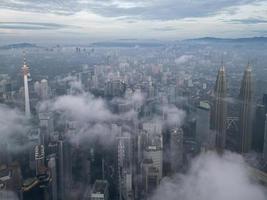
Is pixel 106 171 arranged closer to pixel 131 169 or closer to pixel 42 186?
pixel 131 169

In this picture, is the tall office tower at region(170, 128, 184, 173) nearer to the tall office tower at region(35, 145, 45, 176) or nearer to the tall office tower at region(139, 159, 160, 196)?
the tall office tower at region(139, 159, 160, 196)

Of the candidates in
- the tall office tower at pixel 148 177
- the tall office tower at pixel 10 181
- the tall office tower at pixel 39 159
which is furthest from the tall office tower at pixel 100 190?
the tall office tower at pixel 10 181

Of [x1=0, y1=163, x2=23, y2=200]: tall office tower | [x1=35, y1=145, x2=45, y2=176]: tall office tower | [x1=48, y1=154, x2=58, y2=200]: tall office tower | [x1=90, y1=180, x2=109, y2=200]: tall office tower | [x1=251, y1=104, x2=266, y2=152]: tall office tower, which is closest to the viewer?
[x1=0, y1=163, x2=23, y2=200]: tall office tower

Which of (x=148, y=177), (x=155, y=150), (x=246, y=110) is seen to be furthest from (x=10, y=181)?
(x=246, y=110)

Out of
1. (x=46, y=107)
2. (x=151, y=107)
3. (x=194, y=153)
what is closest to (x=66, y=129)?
(x=46, y=107)

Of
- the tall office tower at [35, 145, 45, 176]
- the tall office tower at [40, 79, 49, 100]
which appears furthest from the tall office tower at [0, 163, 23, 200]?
the tall office tower at [40, 79, 49, 100]

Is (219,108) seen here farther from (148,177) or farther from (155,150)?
(148,177)
